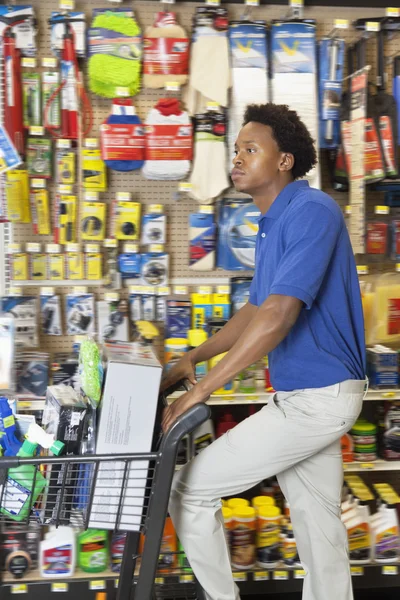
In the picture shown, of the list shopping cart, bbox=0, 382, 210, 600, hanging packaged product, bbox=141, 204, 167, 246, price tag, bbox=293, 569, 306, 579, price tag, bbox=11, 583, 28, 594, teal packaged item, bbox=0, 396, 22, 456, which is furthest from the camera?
hanging packaged product, bbox=141, 204, 167, 246

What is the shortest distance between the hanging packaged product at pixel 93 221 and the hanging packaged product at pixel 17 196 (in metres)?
0.27

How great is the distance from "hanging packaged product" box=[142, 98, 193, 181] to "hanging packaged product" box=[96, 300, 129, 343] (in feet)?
2.23

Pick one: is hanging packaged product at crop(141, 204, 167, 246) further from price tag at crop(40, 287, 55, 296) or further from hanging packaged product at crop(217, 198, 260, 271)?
price tag at crop(40, 287, 55, 296)

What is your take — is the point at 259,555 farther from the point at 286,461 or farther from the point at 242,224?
the point at 242,224

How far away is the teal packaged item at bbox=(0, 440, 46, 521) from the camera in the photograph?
198cm

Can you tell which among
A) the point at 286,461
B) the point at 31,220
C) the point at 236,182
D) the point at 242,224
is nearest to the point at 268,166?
the point at 236,182

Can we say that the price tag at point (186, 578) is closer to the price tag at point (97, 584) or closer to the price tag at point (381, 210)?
the price tag at point (97, 584)

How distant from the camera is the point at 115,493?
6.55 feet

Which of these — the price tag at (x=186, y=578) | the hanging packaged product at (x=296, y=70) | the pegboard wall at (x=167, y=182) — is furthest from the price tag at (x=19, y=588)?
the hanging packaged product at (x=296, y=70)

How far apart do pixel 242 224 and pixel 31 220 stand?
3.44 ft

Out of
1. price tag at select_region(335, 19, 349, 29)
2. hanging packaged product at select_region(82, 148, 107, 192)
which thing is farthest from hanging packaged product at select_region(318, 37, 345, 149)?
hanging packaged product at select_region(82, 148, 107, 192)

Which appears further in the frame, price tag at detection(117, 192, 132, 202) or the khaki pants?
price tag at detection(117, 192, 132, 202)

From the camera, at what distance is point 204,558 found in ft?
6.85

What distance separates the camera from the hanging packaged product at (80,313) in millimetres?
3564
